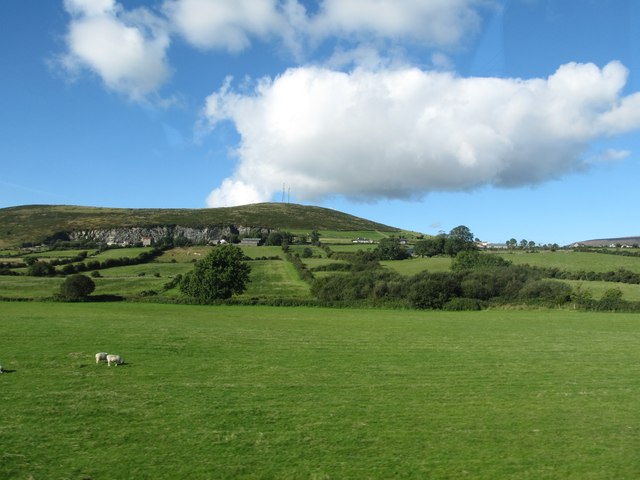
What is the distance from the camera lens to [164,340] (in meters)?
31.4

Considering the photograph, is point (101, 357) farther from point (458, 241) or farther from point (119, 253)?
point (458, 241)

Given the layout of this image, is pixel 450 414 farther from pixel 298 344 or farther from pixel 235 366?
pixel 298 344

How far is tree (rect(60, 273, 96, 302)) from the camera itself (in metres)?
76.7

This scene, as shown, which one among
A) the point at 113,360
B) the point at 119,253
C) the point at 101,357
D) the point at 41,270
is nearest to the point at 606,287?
the point at 113,360

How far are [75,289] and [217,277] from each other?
67.3ft

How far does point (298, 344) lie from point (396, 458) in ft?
64.3

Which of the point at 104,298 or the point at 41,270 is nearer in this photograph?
the point at 104,298

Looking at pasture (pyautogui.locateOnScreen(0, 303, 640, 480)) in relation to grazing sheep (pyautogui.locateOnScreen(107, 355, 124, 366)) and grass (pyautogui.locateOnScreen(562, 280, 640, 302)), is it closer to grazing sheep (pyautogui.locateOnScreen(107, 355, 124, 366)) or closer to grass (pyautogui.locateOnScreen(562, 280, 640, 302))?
grazing sheep (pyautogui.locateOnScreen(107, 355, 124, 366))

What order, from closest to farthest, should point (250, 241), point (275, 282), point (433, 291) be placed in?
point (433, 291) < point (275, 282) < point (250, 241)

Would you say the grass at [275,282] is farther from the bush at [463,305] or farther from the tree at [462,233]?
the tree at [462,233]

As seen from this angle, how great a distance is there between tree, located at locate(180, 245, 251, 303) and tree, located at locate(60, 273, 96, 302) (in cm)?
1386

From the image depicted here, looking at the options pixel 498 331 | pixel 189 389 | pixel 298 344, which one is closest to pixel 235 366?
pixel 189 389

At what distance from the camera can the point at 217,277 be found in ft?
269

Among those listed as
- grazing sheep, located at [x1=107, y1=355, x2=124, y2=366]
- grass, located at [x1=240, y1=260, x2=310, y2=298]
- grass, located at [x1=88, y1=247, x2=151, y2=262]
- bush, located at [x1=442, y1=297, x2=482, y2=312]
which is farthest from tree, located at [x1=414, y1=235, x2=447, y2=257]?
grazing sheep, located at [x1=107, y1=355, x2=124, y2=366]
